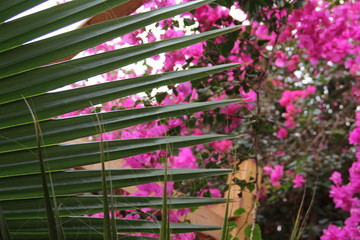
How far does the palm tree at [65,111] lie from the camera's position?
78 centimetres

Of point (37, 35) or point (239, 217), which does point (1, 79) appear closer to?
point (37, 35)

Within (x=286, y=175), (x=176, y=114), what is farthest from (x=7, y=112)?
(x=286, y=175)

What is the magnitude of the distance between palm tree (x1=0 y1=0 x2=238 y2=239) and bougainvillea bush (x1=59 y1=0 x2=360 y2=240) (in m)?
0.17

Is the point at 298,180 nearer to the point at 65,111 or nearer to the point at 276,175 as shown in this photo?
the point at 276,175

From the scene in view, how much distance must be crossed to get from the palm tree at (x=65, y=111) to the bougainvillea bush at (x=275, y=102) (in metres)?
0.17

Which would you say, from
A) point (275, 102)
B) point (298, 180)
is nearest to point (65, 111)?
point (298, 180)

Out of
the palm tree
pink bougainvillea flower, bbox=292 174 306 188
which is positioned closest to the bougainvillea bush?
pink bougainvillea flower, bbox=292 174 306 188

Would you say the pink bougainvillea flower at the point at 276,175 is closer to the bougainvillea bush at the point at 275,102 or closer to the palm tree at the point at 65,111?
the bougainvillea bush at the point at 275,102

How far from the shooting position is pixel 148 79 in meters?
0.83

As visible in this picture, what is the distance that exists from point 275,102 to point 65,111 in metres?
3.23

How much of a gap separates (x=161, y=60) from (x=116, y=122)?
38.4 inches

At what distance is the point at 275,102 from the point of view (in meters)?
3.89

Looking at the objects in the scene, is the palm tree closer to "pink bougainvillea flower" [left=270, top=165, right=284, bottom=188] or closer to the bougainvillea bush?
the bougainvillea bush

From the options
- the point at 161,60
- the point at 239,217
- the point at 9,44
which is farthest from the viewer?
the point at 239,217
